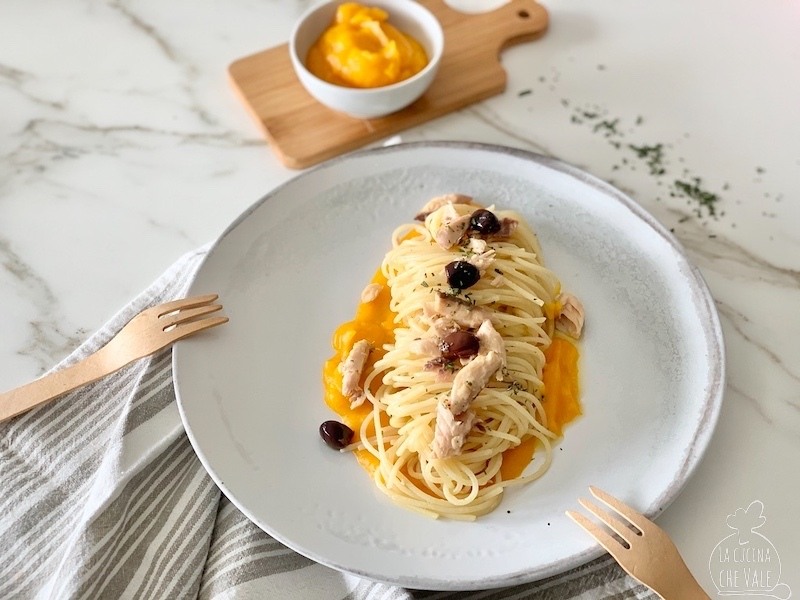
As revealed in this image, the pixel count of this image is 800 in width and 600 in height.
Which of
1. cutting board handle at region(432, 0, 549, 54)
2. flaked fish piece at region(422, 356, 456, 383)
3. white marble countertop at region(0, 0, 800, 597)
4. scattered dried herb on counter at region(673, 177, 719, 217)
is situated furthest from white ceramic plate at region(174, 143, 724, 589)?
cutting board handle at region(432, 0, 549, 54)

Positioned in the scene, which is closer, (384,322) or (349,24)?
(384,322)

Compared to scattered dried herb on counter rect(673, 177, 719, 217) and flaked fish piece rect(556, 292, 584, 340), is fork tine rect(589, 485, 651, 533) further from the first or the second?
scattered dried herb on counter rect(673, 177, 719, 217)

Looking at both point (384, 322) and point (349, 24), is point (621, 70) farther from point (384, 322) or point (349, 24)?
point (384, 322)

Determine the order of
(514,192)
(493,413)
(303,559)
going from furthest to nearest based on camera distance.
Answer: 1. (514,192)
2. (493,413)
3. (303,559)

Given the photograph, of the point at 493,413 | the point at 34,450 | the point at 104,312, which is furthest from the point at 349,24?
the point at 34,450

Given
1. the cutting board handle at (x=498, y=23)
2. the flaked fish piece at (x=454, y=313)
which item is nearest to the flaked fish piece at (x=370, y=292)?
the flaked fish piece at (x=454, y=313)

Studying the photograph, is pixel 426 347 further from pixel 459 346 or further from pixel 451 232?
pixel 451 232
